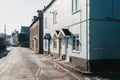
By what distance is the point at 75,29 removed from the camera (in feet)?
61.6

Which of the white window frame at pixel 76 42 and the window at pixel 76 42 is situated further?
the window at pixel 76 42

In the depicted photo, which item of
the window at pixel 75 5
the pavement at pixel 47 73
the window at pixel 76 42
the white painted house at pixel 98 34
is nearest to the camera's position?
the pavement at pixel 47 73

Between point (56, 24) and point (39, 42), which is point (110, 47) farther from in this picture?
point (39, 42)

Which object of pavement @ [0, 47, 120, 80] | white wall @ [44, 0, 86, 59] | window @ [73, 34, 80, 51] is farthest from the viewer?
window @ [73, 34, 80, 51]

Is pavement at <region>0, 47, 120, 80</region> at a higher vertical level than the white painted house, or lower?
lower

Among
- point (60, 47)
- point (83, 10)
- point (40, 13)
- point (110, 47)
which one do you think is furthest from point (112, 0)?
point (40, 13)

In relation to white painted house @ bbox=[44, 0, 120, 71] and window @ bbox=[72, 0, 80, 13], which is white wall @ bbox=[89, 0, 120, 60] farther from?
window @ bbox=[72, 0, 80, 13]

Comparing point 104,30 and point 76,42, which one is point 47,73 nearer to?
point 76,42

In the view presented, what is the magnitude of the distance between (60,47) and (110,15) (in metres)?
→ 10.2

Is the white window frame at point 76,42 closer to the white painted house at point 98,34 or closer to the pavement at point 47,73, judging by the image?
the white painted house at point 98,34

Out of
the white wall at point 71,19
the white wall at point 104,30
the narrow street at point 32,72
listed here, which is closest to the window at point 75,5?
the white wall at point 71,19

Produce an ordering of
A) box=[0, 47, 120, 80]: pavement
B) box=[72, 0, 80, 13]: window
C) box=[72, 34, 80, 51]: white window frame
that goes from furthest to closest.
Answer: box=[72, 0, 80, 13]: window
box=[72, 34, 80, 51]: white window frame
box=[0, 47, 120, 80]: pavement

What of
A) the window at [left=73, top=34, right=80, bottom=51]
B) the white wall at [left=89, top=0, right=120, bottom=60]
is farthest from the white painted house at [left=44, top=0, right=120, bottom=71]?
the window at [left=73, top=34, right=80, bottom=51]

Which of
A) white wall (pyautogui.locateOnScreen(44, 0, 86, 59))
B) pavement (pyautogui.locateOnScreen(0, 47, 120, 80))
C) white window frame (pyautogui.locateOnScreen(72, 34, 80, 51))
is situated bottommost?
pavement (pyautogui.locateOnScreen(0, 47, 120, 80))
